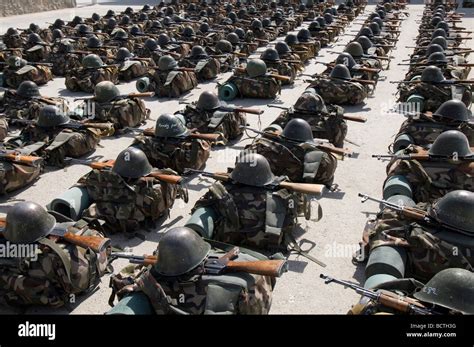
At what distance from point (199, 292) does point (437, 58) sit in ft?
45.0

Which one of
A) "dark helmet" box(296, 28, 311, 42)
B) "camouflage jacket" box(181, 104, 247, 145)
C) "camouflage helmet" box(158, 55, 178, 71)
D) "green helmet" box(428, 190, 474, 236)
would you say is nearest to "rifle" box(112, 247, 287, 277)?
"green helmet" box(428, 190, 474, 236)

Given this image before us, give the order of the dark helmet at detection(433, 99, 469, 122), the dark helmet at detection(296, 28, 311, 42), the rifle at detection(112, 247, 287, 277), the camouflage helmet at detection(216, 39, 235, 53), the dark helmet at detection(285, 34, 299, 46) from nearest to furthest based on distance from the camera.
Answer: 1. the rifle at detection(112, 247, 287, 277)
2. the dark helmet at detection(433, 99, 469, 122)
3. the camouflage helmet at detection(216, 39, 235, 53)
4. the dark helmet at detection(285, 34, 299, 46)
5. the dark helmet at detection(296, 28, 311, 42)

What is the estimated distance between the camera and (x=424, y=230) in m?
6.88

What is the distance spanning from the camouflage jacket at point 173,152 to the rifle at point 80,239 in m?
3.97

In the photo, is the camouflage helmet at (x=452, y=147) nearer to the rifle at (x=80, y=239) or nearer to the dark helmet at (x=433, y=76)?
the rifle at (x=80, y=239)

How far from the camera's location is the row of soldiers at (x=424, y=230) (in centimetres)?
527

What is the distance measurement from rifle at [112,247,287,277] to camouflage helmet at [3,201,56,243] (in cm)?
140

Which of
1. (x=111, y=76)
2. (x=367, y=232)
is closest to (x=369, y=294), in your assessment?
(x=367, y=232)

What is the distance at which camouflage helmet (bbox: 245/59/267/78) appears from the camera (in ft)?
54.3

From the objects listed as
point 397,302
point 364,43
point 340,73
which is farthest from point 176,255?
point 364,43

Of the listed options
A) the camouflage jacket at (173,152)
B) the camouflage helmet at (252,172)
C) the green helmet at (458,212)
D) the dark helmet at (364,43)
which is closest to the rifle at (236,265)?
the camouflage helmet at (252,172)

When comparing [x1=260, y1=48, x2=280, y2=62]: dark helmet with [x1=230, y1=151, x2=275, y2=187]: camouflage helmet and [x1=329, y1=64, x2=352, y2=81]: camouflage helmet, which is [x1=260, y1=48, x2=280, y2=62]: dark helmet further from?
[x1=230, y1=151, x2=275, y2=187]: camouflage helmet

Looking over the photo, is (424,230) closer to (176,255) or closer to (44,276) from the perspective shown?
(176,255)

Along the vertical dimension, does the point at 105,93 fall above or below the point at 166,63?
below
